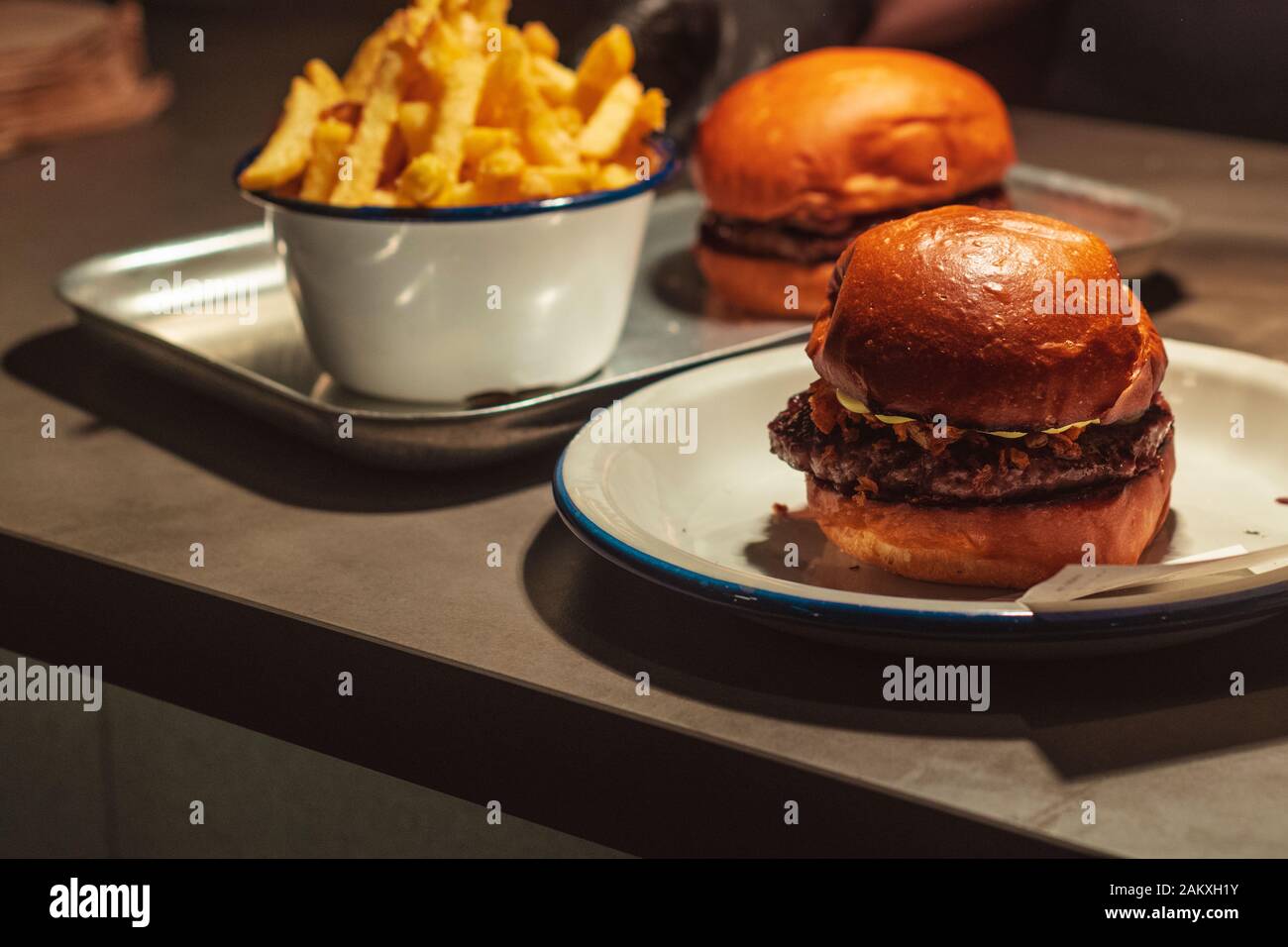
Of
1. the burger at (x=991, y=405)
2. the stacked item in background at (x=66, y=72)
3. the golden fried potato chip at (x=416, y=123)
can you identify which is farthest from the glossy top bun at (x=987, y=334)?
the stacked item in background at (x=66, y=72)

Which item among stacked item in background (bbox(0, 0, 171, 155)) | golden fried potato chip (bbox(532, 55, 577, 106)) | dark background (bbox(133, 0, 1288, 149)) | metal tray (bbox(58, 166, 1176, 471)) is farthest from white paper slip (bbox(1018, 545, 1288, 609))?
stacked item in background (bbox(0, 0, 171, 155))

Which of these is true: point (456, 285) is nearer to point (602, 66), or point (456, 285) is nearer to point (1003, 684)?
point (602, 66)

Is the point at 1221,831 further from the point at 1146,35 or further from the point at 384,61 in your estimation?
the point at 1146,35

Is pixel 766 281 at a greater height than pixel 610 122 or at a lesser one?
lesser

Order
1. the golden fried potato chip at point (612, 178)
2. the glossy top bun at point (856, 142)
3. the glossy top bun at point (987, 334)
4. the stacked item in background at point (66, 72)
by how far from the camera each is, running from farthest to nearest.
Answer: the stacked item in background at point (66, 72) → the glossy top bun at point (856, 142) → the golden fried potato chip at point (612, 178) → the glossy top bun at point (987, 334)

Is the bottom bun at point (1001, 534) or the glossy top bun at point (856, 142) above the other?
the glossy top bun at point (856, 142)

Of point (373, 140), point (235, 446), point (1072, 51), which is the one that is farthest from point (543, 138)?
point (1072, 51)

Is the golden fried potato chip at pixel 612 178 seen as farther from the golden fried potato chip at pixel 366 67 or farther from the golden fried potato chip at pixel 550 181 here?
the golden fried potato chip at pixel 366 67

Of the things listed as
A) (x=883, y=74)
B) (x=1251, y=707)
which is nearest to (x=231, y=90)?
(x=883, y=74)
